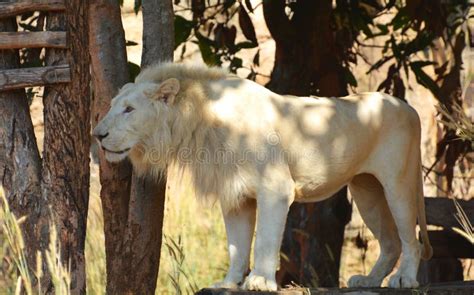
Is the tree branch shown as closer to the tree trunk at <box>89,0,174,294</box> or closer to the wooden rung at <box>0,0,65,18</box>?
the tree trunk at <box>89,0,174,294</box>

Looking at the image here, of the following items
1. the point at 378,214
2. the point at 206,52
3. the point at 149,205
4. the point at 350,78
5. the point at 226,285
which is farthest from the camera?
the point at 350,78

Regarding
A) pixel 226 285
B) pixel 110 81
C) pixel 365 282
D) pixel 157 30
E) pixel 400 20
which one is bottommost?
pixel 365 282

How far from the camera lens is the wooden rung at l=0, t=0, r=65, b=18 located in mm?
4305

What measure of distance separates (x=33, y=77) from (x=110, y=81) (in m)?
0.75

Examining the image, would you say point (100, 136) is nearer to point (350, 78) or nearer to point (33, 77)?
point (33, 77)

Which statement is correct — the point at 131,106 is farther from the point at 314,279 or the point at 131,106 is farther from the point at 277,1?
the point at 314,279

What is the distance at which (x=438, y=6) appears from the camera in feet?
20.8

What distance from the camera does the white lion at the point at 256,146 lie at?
4617 millimetres

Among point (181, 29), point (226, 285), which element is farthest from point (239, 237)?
point (181, 29)

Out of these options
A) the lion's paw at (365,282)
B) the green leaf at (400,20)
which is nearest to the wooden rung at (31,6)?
the lion's paw at (365,282)

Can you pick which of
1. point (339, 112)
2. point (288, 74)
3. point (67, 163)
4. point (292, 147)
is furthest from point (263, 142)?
point (288, 74)

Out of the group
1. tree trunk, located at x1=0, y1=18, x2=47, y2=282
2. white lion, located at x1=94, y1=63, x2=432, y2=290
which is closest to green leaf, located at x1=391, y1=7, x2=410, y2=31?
white lion, located at x1=94, y1=63, x2=432, y2=290

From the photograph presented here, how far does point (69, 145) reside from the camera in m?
4.31

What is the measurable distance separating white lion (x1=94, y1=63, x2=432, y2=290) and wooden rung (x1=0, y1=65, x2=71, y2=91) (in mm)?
424
